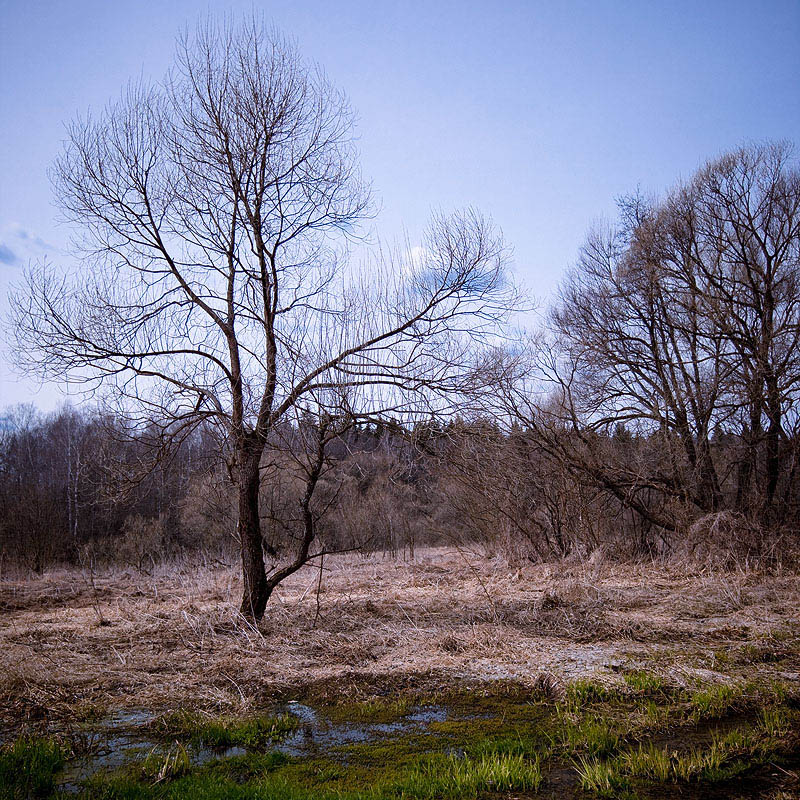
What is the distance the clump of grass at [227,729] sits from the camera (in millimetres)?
4742

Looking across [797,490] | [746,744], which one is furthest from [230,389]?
[797,490]

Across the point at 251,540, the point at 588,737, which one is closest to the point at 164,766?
the point at 588,737

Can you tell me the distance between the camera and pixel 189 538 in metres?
25.4

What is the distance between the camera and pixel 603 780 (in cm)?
370

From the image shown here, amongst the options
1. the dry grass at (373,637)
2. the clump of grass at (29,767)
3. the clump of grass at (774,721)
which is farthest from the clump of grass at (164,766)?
the clump of grass at (774,721)

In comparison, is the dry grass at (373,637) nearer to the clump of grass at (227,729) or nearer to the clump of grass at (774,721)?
the clump of grass at (227,729)

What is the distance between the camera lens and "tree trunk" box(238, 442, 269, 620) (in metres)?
8.44

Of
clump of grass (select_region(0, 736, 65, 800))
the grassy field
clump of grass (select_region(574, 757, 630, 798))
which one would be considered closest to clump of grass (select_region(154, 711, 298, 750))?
the grassy field

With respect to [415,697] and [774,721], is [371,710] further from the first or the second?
[774,721]

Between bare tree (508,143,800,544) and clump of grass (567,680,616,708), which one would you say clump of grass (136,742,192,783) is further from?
bare tree (508,143,800,544)

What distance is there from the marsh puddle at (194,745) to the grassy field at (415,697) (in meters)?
0.02

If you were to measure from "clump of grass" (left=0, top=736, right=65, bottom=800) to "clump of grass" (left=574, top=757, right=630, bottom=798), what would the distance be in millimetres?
3256

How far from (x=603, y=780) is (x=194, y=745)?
291cm

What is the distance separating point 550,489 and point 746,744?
12.1m
